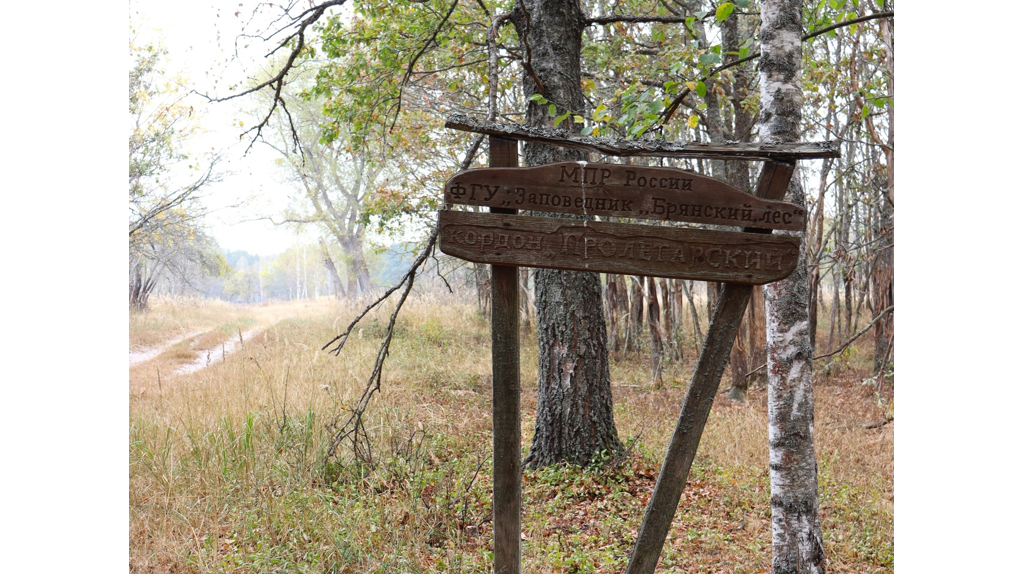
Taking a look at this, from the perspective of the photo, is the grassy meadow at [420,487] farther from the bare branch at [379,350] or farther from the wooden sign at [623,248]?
the wooden sign at [623,248]

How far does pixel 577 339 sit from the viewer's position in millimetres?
4629

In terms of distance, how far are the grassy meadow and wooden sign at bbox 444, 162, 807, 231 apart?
2065 mm

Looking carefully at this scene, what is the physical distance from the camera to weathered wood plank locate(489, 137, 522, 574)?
2361 millimetres

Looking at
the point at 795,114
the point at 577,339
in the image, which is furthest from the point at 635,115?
the point at 577,339

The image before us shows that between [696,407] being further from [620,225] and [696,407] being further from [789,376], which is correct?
[789,376]

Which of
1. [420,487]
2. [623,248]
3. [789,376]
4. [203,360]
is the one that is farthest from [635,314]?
[623,248]

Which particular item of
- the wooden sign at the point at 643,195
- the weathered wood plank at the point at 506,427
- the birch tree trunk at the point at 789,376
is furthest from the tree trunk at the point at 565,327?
the wooden sign at the point at 643,195

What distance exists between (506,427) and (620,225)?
888mm

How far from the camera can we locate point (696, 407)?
230 centimetres

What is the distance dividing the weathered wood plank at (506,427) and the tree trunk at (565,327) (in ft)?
7.39

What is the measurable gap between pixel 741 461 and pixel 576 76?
3424 millimetres

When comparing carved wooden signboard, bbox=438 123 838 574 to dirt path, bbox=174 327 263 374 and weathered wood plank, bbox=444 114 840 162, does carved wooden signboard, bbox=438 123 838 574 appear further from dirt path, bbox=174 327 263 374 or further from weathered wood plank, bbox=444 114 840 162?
dirt path, bbox=174 327 263 374

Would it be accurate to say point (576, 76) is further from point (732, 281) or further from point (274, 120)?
point (274, 120)

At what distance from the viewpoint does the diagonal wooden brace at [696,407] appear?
2236mm
